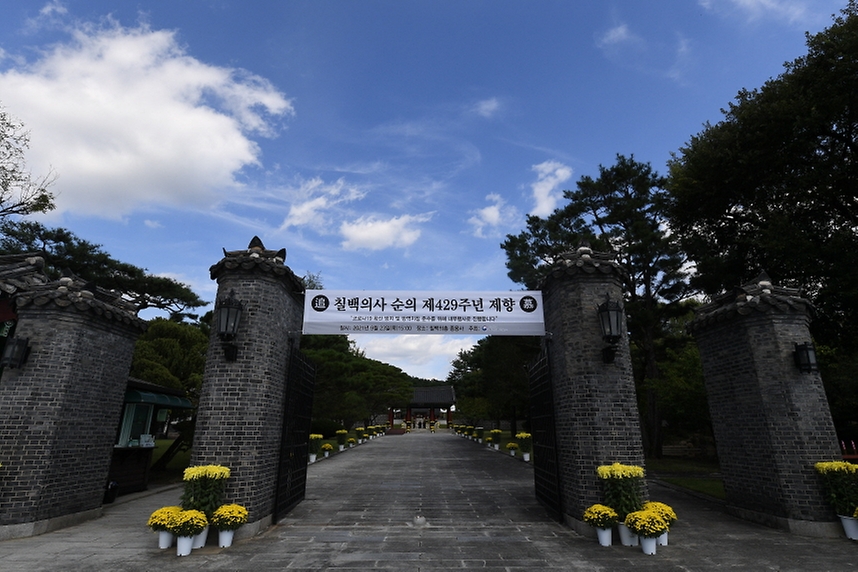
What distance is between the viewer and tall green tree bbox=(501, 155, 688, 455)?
19.1 metres

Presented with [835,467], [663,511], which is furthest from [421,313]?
[835,467]

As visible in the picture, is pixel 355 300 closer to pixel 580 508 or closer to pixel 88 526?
pixel 580 508

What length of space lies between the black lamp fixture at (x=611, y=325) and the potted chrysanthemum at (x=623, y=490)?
5.78ft

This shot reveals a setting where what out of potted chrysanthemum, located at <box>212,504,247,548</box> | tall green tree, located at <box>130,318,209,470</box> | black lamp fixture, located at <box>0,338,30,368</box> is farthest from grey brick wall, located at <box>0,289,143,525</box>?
tall green tree, located at <box>130,318,209,470</box>

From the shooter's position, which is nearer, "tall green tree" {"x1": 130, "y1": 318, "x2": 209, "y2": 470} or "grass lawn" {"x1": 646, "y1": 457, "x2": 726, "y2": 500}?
"grass lawn" {"x1": 646, "y1": 457, "x2": 726, "y2": 500}

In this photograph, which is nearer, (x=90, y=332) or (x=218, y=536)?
(x=218, y=536)

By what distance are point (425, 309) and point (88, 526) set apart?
23.8 feet

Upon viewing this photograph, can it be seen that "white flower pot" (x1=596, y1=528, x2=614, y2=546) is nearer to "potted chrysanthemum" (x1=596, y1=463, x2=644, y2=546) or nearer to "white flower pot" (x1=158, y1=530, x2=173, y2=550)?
"potted chrysanthemum" (x1=596, y1=463, x2=644, y2=546)

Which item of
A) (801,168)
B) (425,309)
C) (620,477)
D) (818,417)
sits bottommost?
(620,477)

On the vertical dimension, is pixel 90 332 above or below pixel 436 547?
above

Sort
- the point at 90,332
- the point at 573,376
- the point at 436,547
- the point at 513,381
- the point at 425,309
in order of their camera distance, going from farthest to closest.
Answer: the point at 513,381, the point at 425,309, the point at 90,332, the point at 573,376, the point at 436,547

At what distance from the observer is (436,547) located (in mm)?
6074

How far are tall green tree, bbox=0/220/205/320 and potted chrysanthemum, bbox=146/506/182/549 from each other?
46.7 ft

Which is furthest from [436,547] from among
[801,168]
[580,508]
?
[801,168]
